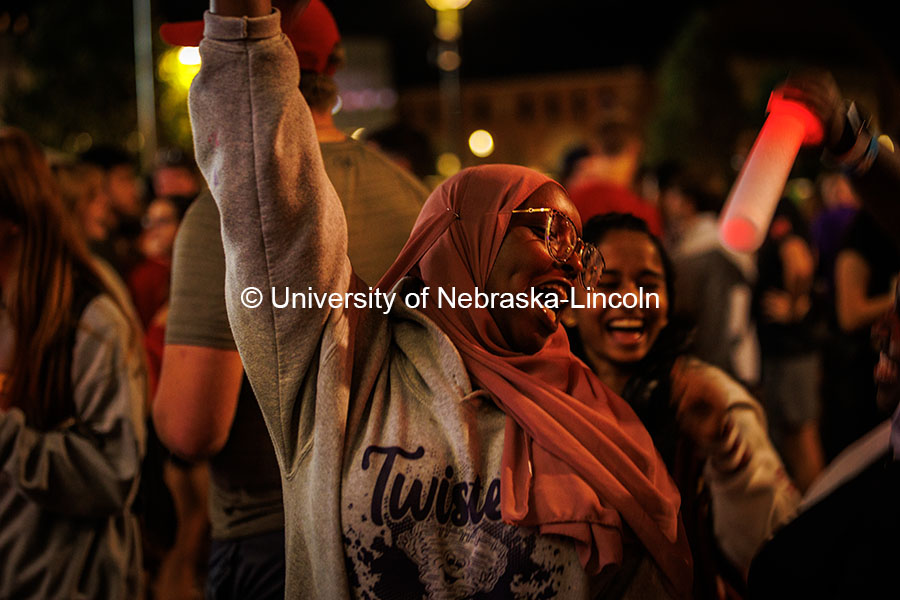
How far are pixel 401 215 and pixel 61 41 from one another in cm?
865

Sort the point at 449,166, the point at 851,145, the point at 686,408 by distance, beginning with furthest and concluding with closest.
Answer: the point at 449,166
the point at 686,408
the point at 851,145

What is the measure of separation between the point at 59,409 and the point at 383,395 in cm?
134

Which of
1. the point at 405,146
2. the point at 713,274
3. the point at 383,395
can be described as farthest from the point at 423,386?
the point at 405,146

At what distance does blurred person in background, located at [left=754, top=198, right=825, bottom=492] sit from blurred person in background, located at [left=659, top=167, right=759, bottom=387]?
13cm

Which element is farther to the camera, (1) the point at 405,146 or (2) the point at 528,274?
(1) the point at 405,146

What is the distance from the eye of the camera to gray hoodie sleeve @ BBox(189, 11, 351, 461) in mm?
1531

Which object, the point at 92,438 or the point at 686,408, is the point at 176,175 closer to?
the point at 92,438

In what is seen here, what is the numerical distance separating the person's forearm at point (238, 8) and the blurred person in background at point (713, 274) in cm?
326

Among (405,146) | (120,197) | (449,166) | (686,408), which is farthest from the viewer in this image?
(449,166)

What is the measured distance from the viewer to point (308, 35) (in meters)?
2.12

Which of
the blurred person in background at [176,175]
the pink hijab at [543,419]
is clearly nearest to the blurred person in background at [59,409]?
the pink hijab at [543,419]

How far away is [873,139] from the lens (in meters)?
1.81

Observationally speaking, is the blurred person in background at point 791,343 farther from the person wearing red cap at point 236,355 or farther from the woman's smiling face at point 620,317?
the person wearing red cap at point 236,355

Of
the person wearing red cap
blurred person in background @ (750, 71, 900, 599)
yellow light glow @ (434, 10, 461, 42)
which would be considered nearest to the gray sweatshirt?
the person wearing red cap
